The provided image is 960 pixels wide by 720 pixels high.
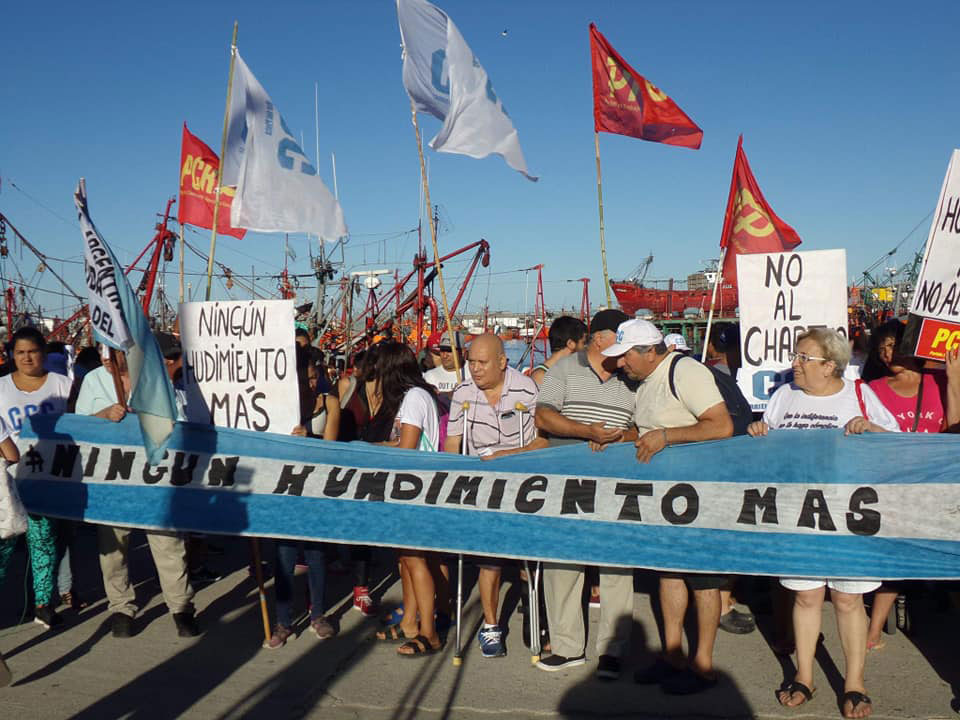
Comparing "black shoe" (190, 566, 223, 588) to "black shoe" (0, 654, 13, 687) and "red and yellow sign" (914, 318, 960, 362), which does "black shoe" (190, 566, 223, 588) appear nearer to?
"black shoe" (0, 654, 13, 687)

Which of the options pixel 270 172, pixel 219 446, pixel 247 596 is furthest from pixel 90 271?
pixel 247 596

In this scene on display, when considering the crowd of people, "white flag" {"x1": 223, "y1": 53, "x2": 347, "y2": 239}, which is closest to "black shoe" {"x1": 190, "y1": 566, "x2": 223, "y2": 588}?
the crowd of people

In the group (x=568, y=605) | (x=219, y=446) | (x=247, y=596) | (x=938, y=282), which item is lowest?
(x=247, y=596)

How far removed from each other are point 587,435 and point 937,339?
2.33m

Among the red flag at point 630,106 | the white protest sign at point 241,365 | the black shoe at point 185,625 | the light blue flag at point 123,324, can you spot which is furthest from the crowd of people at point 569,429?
the red flag at point 630,106

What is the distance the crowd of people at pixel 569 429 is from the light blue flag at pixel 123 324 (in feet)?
2.63

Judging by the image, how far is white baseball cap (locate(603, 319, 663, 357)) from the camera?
4.73 meters

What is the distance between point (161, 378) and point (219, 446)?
2.26 ft

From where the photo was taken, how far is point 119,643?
5668mm

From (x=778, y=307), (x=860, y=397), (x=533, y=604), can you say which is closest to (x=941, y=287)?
(x=860, y=397)

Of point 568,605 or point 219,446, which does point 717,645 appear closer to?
point 568,605

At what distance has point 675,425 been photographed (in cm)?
480

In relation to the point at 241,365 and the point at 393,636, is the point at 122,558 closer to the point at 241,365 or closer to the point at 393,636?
the point at 241,365

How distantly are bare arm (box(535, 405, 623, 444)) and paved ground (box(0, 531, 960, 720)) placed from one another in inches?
58.5
